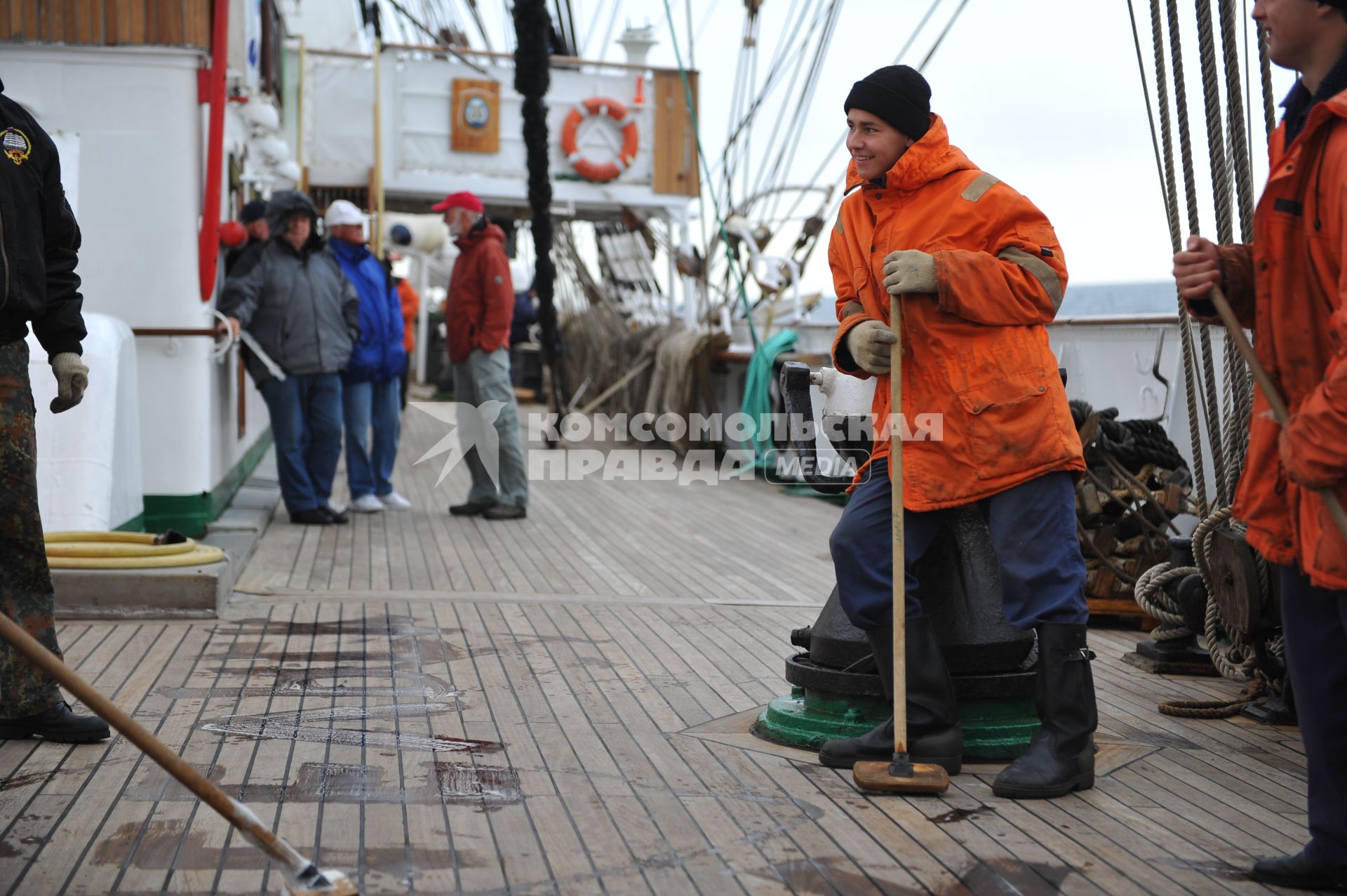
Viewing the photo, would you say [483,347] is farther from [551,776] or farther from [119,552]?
[551,776]

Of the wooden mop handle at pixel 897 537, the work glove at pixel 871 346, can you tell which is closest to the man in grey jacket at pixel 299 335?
the work glove at pixel 871 346

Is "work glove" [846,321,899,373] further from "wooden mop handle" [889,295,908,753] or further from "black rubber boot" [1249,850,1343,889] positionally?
"black rubber boot" [1249,850,1343,889]

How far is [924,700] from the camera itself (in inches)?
128

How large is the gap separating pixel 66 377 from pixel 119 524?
2733mm

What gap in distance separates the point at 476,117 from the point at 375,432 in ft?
23.5

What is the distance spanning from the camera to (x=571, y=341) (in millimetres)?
17422

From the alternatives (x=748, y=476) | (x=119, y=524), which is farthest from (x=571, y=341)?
(x=119, y=524)

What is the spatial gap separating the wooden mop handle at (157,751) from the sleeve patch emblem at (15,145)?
135 cm

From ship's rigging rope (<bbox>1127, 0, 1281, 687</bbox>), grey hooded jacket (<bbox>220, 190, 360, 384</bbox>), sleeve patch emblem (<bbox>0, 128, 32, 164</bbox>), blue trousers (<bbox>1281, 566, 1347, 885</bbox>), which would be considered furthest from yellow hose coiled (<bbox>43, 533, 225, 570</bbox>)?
blue trousers (<bbox>1281, 566, 1347, 885</bbox>)

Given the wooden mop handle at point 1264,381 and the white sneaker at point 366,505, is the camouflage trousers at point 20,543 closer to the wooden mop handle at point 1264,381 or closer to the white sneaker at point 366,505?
the wooden mop handle at point 1264,381

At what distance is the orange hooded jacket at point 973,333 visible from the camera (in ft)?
10.2

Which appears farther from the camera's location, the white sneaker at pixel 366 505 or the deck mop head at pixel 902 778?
the white sneaker at pixel 366 505

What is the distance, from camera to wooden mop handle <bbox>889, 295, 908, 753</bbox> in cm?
313

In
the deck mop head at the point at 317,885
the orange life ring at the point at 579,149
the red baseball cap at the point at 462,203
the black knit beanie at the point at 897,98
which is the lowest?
the deck mop head at the point at 317,885
